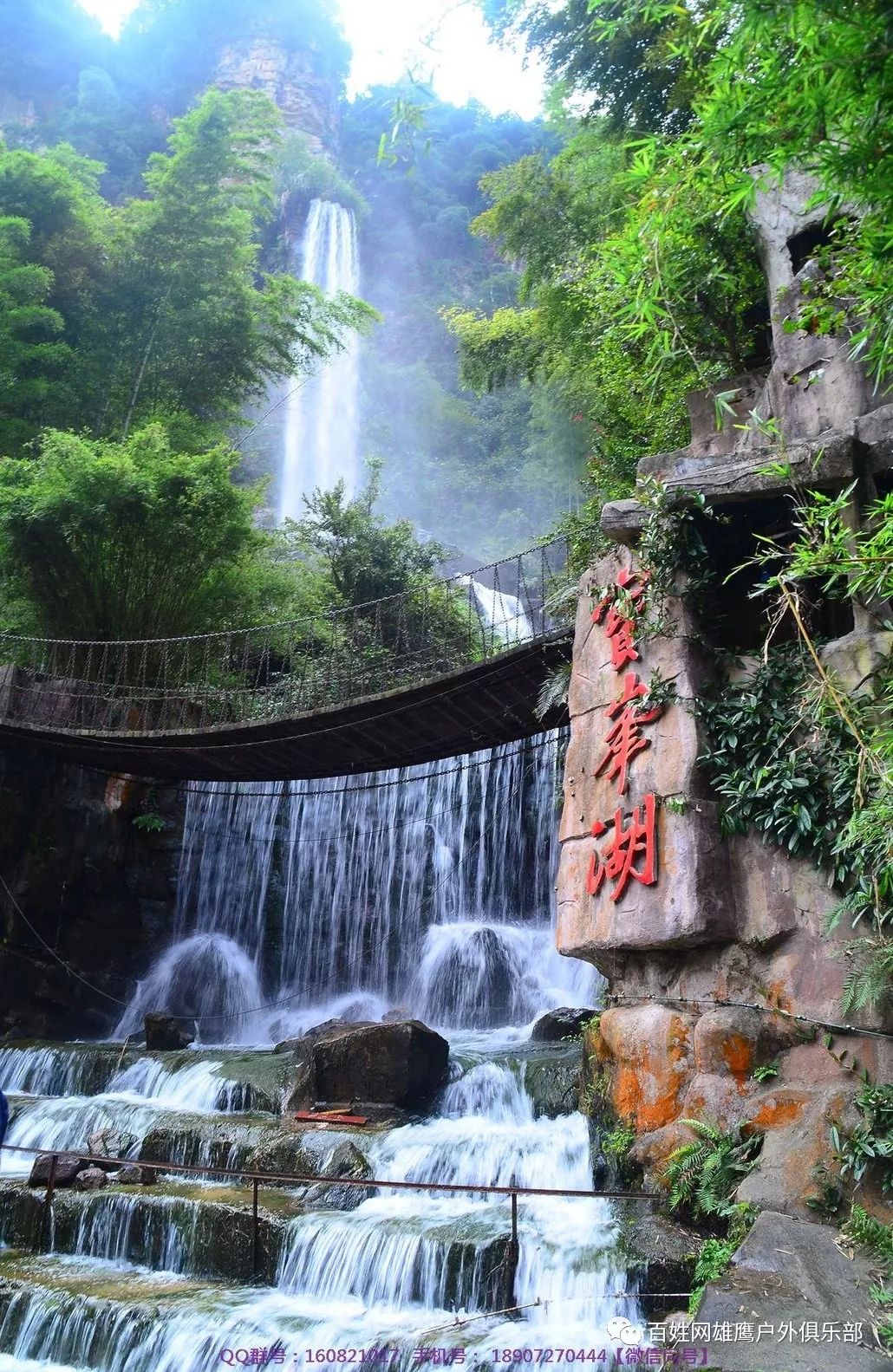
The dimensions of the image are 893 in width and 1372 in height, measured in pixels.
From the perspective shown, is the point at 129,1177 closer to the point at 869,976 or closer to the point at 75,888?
the point at 869,976

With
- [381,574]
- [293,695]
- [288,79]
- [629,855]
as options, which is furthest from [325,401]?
[629,855]

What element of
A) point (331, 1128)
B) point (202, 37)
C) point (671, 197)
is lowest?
point (331, 1128)

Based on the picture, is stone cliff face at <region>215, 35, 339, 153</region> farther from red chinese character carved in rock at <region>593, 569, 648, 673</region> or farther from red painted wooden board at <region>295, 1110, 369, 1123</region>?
red painted wooden board at <region>295, 1110, 369, 1123</region>

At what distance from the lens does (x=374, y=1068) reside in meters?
6.88

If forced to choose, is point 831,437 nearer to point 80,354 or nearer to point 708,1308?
point 708,1308

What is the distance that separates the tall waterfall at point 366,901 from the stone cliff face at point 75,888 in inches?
13.0

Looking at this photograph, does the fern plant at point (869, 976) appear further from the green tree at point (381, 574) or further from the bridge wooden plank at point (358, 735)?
the green tree at point (381, 574)

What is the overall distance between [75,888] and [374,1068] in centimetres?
598

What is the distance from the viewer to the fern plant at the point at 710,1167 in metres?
4.23

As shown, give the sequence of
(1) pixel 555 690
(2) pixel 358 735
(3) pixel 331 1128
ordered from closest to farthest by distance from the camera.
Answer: (3) pixel 331 1128
(1) pixel 555 690
(2) pixel 358 735

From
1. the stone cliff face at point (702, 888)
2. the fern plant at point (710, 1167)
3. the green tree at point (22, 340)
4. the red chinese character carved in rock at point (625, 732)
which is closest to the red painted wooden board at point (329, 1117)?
the stone cliff face at point (702, 888)

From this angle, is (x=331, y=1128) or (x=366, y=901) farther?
(x=366, y=901)

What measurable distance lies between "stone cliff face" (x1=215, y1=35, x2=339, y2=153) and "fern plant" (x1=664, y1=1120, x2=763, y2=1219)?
129 ft

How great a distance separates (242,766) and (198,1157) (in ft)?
13.0
